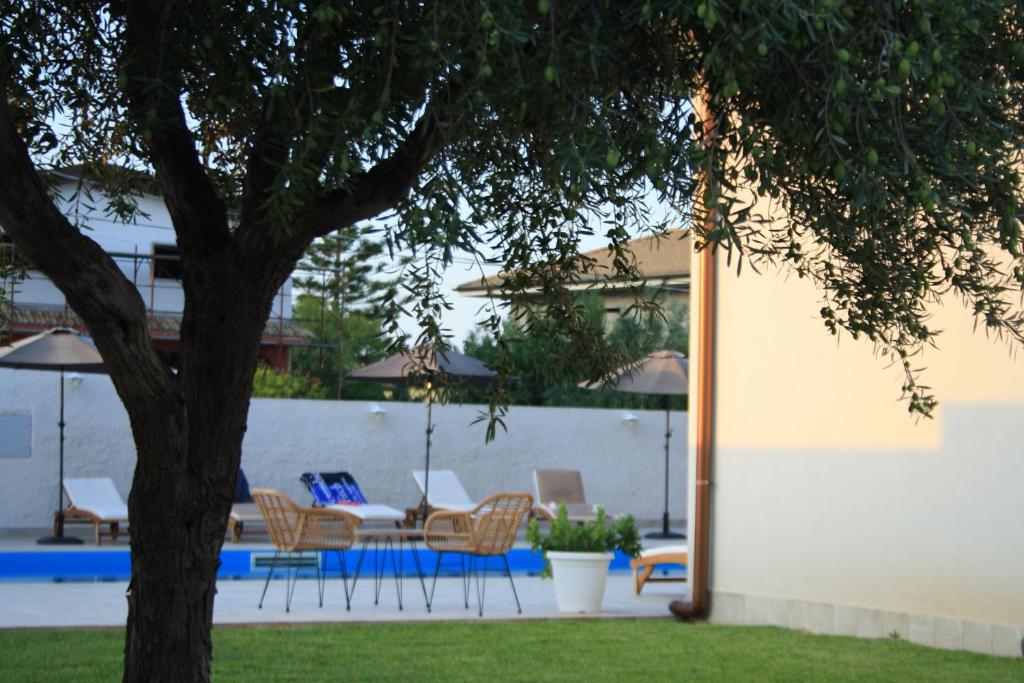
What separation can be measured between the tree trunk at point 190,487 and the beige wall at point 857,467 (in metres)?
4.08

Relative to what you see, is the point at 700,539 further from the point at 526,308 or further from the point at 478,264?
the point at 478,264

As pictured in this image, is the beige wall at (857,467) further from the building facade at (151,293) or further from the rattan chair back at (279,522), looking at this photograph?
the building facade at (151,293)

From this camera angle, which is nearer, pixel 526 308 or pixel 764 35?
pixel 764 35

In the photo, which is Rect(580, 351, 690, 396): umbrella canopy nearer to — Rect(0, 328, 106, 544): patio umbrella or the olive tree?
Rect(0, 328, 106, 544): patio umbrella

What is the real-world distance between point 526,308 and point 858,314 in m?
1.16

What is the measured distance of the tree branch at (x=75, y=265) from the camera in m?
3.96

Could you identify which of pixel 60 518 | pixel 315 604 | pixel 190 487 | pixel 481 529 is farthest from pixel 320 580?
pixel 190 487

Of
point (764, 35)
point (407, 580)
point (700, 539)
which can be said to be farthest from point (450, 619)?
point (764, 35)

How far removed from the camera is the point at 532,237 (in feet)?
15.4

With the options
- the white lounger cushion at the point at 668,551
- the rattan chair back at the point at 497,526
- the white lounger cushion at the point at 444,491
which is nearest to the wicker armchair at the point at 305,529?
the rattan chair back at the point at 497,526

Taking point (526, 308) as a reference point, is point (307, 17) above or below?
above

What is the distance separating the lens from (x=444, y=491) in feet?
57.9

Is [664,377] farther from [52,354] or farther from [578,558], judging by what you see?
[52,354]

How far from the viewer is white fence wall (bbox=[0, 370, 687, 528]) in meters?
16.8
